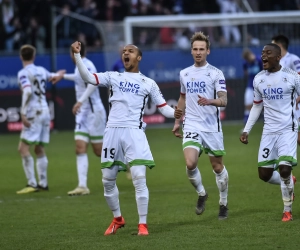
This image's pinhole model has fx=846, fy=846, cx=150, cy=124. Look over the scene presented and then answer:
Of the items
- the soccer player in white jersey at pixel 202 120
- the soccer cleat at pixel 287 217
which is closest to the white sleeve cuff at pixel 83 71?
the soccer player in white jersey at pixel 202 120

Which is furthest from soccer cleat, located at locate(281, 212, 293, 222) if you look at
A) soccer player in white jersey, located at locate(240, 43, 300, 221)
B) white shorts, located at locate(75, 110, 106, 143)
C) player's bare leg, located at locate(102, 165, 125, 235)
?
white shorts, located at locate(75, 110, 106, 143)

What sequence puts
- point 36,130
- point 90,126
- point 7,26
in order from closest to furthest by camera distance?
1. point 90,126
2. point 36,130
3. point 7,26

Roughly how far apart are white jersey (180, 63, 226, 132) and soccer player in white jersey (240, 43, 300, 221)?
55 centimetres

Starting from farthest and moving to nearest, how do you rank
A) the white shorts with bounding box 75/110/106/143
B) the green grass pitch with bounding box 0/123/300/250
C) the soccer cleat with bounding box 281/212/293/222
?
the white shorts with bounding box 75/110/106/143 < the soccer cleat with bounding box 281/212/293/222 < the green grass pitch with bounding box 0/123/300/250

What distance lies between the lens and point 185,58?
27.0 m

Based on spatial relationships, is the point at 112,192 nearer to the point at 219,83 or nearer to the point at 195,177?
the point at 195,177

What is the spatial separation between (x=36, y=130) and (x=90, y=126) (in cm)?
108

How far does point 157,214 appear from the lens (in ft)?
37.9

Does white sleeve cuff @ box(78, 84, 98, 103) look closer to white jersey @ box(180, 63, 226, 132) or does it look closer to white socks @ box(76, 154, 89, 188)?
white socks @ box(76, 154, 89, 188)

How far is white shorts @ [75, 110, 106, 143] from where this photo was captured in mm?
14414

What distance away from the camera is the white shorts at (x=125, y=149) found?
968 centimetres

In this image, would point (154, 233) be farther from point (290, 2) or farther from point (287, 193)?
point (290, 2)

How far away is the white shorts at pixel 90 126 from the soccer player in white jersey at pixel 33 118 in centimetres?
83

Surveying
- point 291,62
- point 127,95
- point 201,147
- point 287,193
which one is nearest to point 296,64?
point 291,62
